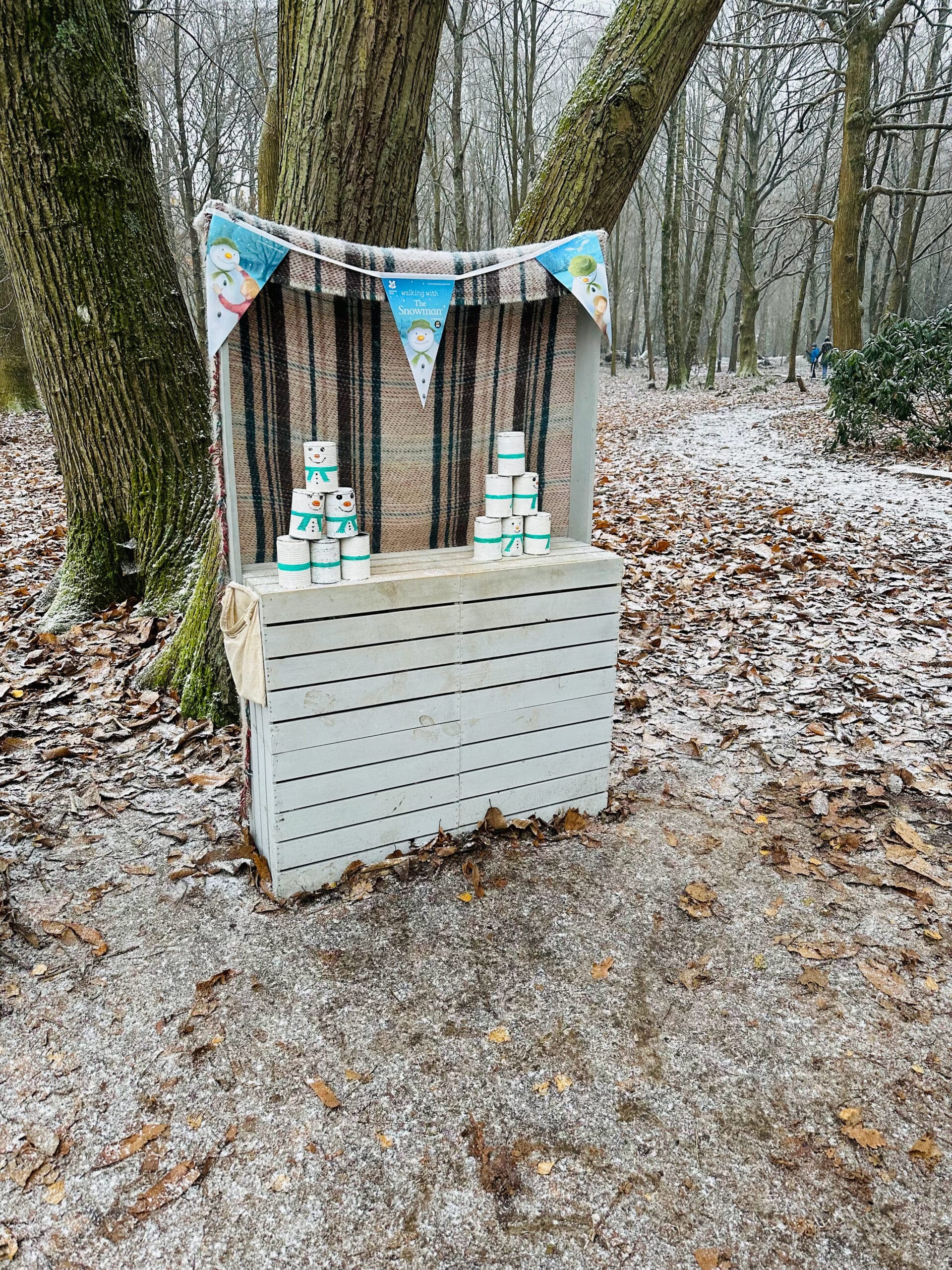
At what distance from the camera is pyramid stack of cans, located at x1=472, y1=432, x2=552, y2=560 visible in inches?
123

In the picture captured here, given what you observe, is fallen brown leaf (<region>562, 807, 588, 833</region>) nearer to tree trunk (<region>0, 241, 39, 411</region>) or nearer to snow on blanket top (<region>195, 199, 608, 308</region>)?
snow on blanket top (<region>195, 199, 608, 308</region>)

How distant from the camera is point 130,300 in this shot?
4.53m

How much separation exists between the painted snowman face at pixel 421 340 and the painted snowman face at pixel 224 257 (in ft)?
2.00

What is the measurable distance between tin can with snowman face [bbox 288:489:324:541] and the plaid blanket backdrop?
23cm

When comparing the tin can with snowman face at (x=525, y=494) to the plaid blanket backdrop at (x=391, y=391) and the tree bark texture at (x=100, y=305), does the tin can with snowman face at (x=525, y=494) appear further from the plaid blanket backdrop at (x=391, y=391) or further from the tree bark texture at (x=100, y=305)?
the tree bark texture at (x=100, y=305)

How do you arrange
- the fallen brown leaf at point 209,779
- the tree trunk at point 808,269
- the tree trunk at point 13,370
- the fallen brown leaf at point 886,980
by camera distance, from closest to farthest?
the fallen brown leaf at point 886,980
the fallen brown leaf at point 209,779
the tree trunk at point 13,370
the tree trunk at point 808,269

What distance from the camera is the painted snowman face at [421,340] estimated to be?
288cm

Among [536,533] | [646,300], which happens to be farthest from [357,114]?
[646,300]

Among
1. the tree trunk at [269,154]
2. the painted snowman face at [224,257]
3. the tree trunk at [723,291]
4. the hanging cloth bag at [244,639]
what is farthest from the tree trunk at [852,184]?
the hanging cloth bag at [244,639]

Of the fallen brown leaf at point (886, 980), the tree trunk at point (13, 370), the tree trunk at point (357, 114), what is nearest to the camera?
the fallen brown leaf at point (886, 980)

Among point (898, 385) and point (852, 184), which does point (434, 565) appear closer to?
point (898, 385)

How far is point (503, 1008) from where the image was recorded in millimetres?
2486

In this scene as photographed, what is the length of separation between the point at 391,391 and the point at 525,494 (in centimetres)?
62

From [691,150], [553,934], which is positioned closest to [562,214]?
[553,934]
